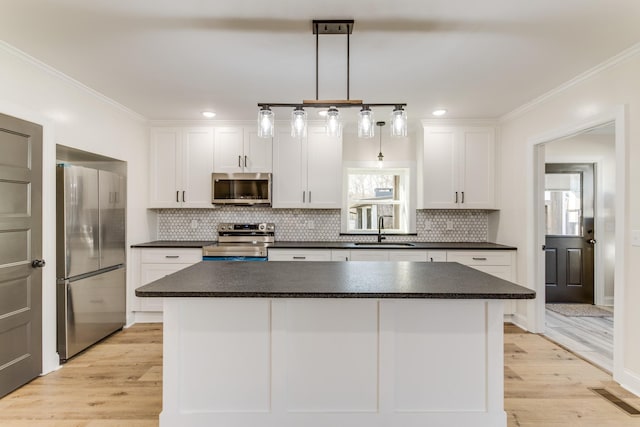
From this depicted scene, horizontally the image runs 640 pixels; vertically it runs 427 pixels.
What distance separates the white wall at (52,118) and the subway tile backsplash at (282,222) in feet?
2.42

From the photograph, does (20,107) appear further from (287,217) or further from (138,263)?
(287,217)

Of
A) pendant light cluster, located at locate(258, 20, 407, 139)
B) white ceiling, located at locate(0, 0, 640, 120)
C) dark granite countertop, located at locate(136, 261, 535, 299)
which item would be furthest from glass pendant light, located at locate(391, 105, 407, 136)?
dark granite countertop, located at locate(136, 261, 535, 299)

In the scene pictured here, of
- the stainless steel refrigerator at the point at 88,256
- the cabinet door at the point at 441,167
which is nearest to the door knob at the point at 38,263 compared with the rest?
the stainless steel refrigerator at the point at 88,256

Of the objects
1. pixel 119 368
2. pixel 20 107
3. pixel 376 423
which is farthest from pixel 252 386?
pixel 20 107

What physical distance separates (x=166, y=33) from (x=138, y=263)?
2.65m

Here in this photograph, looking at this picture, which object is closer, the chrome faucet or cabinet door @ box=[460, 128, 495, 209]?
cabinet door @ box=[460, 128, 495, 209]

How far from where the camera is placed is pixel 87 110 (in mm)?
3238

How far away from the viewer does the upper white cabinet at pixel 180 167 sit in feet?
14.1

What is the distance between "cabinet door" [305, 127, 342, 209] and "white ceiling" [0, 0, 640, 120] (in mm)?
925

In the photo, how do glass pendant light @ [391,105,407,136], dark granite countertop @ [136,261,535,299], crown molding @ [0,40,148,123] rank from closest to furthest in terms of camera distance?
dark granite countertop @ [136,261,535,299] → glass pendant light @ [391,105,407,136] → crown molding @ [0,40,148,123]

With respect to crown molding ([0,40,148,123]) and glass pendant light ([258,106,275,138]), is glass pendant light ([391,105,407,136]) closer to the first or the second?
glass pendant light ([258,106,275,138])

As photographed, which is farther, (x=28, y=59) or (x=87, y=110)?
(x=87, y=110)

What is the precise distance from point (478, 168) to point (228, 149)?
3024mm

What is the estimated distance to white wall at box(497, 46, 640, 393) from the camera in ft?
8.00
